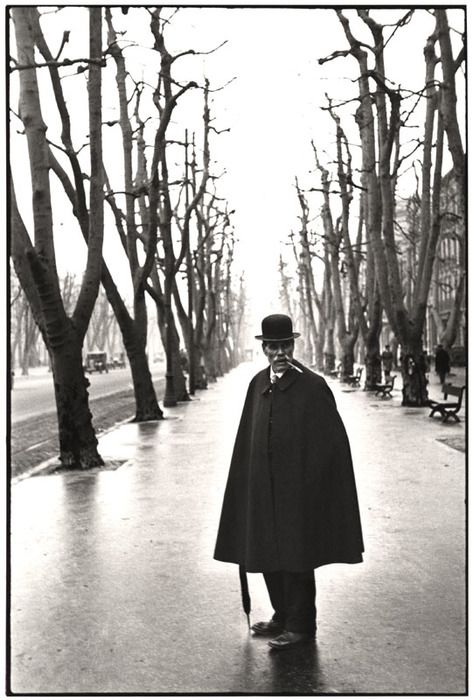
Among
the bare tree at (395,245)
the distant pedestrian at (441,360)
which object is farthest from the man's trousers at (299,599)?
the distant pedestrian at (441,360)

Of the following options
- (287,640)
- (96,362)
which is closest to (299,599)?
(287,640)

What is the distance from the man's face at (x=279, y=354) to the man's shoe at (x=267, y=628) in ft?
4.71

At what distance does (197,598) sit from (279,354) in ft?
6.49

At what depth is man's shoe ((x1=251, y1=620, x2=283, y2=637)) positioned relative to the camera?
5.09 metres

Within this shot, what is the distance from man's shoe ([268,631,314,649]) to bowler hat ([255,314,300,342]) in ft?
4.99

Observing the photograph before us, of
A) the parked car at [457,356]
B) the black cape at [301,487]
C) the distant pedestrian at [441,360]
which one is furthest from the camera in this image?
the parked car at [457,356]

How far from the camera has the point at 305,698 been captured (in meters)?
3.97

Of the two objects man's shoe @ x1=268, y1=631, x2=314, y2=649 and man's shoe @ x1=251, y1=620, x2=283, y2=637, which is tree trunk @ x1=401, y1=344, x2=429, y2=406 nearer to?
man's shoe @ x1=251, y1=620, x2=283, y2=637

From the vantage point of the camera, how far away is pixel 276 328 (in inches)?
186

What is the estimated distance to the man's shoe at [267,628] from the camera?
5094 millimetres

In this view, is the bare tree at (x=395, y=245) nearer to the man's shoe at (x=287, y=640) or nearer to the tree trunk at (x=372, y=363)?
the tree trunk at (x=372, y=363)

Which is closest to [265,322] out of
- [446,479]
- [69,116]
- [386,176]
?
[446,479]

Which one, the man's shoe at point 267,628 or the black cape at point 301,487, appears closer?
the black cape at point 301,487

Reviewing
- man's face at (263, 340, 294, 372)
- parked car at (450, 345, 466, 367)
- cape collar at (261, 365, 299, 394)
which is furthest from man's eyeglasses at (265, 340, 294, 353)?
parked car at (450, 345, 466, 367)
